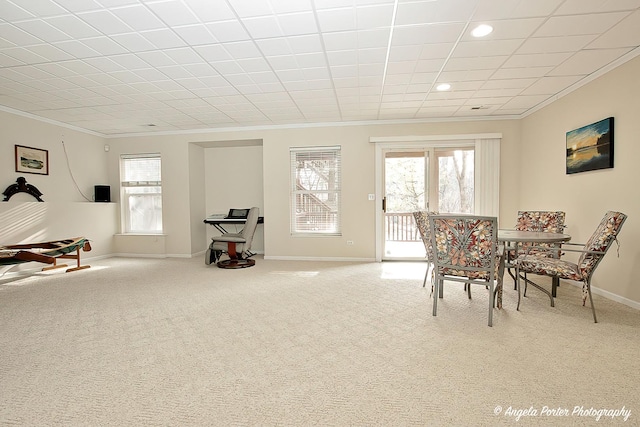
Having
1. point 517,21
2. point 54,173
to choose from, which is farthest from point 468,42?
point 54,173

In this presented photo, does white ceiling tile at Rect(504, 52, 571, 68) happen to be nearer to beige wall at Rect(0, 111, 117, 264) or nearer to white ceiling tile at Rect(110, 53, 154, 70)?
white ceiling tile at Rect(110, 53, 154, 70)

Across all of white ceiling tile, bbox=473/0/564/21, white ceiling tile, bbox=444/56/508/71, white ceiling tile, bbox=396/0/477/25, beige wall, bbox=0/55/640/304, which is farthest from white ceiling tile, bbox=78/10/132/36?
beige wall, bbox=0/55/640/304

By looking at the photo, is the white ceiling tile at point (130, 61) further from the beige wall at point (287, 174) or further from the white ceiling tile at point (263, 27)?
the beige wall at point (287, 174)

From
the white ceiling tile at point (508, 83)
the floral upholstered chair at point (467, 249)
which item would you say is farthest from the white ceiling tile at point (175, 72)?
the white ceiling tile at point (508, 83)

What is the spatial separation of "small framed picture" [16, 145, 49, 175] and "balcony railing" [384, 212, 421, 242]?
6153 millimetres

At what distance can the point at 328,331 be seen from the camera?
2537 millimetres

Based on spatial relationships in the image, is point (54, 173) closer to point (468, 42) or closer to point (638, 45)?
point (468, 42)

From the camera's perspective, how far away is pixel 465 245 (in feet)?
8.99

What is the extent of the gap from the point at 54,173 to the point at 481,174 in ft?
24.9

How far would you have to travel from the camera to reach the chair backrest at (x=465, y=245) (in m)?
2.64

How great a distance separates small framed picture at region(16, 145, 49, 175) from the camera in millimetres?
4848

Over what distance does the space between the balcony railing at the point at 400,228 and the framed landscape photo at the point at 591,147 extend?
256 centimetres

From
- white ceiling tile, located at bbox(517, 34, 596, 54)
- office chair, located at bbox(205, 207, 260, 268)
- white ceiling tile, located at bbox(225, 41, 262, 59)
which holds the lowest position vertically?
office chair, located at bbox(205, 207, 260, 268)

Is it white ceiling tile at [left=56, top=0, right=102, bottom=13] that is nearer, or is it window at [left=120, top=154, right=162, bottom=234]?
white ceiling tile at [left=56, top=0, right=102, bottom=13]
